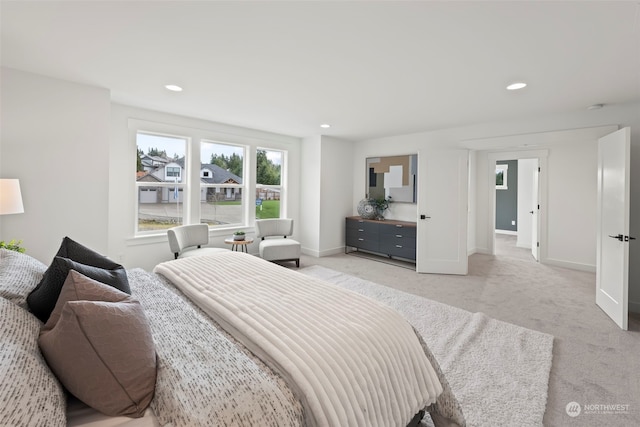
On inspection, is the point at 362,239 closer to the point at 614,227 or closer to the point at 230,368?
the point at 614,227

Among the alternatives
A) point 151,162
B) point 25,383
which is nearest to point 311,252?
point 151,162

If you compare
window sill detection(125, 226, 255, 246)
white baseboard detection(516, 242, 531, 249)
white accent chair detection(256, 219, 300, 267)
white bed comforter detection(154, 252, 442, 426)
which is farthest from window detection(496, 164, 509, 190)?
white bed comforter detection(154, 252, 442, 426)

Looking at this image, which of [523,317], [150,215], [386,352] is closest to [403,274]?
[523,317]

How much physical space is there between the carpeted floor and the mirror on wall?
1.44m

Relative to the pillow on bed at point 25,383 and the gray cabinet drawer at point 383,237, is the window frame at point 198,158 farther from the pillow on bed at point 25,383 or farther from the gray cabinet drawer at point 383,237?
the pillow on bed at point 25,383

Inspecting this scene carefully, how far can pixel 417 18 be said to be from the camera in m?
1.87

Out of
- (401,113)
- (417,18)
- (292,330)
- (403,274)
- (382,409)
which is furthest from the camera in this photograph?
(403,274)

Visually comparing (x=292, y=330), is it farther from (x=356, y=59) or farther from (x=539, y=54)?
(x=539, y=54)

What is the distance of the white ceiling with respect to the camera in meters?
1.82

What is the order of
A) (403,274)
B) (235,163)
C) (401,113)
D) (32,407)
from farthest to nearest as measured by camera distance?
(235,163) < (403,274) < (401,113) < (32,407)

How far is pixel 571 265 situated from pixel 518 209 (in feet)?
8.33

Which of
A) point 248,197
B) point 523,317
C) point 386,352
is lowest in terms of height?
point 523,317

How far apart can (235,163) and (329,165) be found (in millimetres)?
1878

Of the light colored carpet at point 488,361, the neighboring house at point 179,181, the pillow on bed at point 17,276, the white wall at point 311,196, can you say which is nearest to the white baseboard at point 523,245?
the white wall at point 311,196
